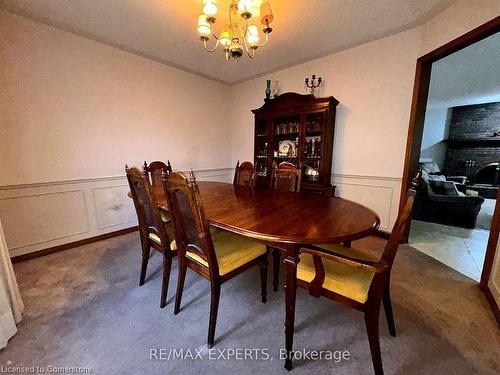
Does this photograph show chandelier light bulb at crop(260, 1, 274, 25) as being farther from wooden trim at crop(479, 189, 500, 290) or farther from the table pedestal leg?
wooden trim at crop(479, 189, 500, 290)

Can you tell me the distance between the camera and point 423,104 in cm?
236

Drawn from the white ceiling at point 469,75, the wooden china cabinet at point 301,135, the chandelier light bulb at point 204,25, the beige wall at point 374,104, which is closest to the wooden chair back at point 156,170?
the wooden china cabinet at point 301,135

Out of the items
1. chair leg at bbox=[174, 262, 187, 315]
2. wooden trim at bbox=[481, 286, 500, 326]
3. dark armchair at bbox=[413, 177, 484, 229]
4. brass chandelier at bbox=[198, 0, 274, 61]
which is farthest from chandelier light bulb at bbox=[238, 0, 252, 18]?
dark armchair at bbox=[413, 177, 484, 229]

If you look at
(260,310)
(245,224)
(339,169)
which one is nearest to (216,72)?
(339,169)

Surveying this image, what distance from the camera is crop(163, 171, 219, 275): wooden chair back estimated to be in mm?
1103

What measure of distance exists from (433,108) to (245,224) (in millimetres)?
7577

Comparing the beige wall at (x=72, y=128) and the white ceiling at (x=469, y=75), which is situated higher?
the white ceiling at (x=469, y=75)

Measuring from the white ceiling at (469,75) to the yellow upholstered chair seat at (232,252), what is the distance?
11.3 feet

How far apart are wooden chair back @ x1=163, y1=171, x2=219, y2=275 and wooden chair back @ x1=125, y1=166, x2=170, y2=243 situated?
240mm

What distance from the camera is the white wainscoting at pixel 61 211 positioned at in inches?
84.3

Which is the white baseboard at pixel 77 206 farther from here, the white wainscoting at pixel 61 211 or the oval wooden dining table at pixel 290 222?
the oval wooden dining table at pixel 290 222

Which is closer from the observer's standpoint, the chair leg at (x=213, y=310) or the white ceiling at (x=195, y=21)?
the chair leg at (x=213, y=310)

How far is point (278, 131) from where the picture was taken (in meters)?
3.29

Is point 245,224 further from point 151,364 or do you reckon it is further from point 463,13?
point 463,13
